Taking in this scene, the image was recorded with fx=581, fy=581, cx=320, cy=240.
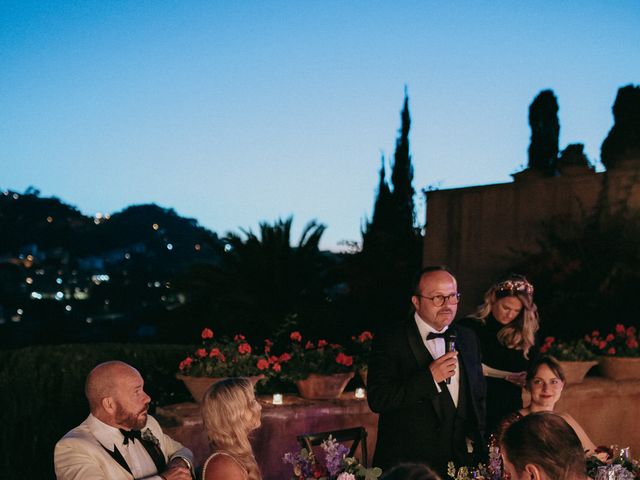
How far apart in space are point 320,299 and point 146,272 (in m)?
12.1

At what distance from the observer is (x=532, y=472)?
1.59 m

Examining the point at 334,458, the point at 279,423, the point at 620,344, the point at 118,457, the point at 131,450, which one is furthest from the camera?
the point at 620,344

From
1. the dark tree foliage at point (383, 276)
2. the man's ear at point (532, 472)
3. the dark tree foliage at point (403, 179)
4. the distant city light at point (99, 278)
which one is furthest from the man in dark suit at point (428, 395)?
the distant city light at point (99, 278)

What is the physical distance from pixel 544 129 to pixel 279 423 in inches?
358

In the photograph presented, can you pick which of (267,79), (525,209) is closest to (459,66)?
(525,209)

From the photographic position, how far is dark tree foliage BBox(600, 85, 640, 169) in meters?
8.70

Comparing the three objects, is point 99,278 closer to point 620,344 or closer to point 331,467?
point 620,344

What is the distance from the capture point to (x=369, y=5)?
9.45 metres

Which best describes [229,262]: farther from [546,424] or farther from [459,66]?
[546,424]

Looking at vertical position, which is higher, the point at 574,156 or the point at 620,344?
the point at 574,156

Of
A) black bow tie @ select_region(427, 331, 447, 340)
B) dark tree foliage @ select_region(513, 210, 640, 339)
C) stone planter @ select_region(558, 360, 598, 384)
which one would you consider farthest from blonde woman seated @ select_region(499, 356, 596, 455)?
dark tree foliage @ select_region(513, 210, 640, 339)

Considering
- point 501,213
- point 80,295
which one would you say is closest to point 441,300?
point 501,213

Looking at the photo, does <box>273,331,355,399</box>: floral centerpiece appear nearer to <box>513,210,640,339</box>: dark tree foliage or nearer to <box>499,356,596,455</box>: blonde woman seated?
<box>499,356,596,455</box>: blonde woman seated

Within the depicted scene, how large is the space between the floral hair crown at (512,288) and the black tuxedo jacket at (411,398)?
755mm
